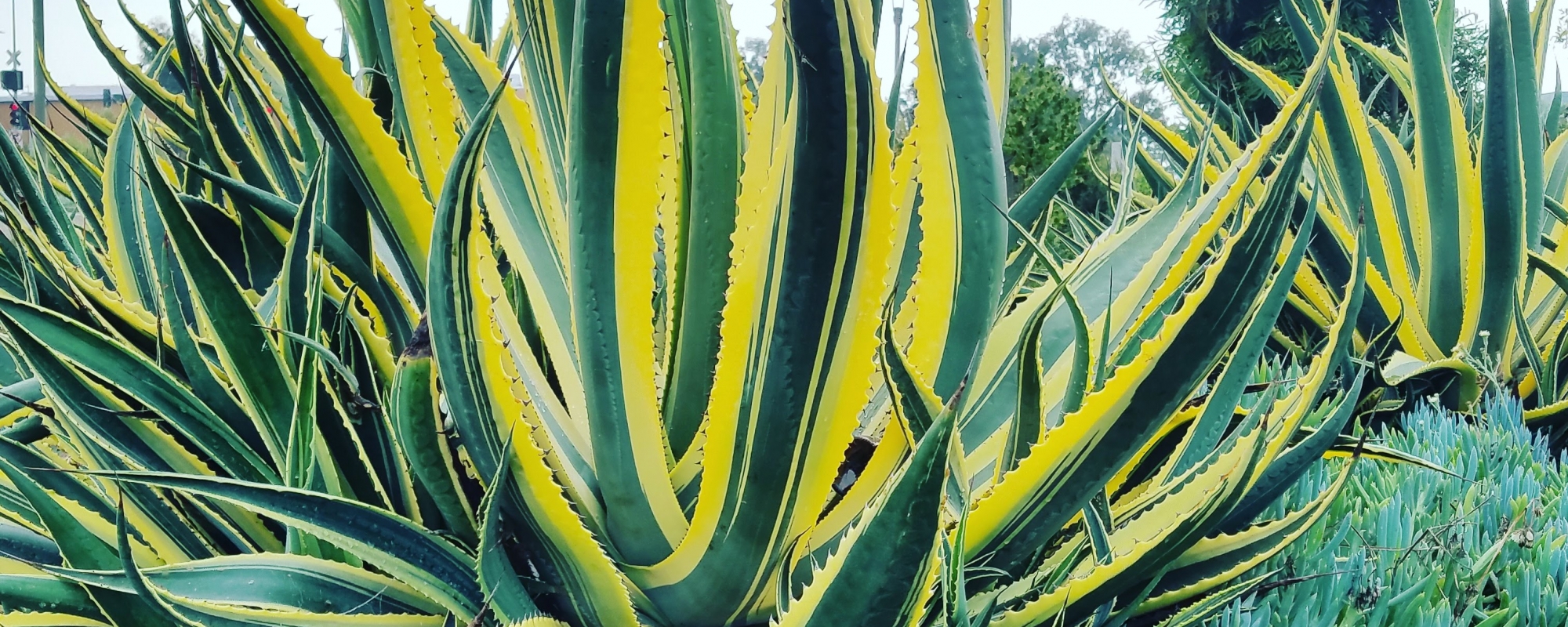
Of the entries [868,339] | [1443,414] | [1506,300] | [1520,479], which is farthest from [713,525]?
[1506,300]

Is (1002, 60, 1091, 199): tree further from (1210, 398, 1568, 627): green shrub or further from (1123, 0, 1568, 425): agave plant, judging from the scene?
(1210, 398, 1568, 627): green shrub

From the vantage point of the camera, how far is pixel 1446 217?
1624 millimetres

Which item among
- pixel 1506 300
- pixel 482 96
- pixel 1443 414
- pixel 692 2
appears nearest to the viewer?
pixel 692 2

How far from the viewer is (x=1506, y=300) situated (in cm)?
156

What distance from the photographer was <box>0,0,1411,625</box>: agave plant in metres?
0.61

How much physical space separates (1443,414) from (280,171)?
1491 millimetres

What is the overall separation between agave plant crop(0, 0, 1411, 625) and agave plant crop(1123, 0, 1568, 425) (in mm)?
805

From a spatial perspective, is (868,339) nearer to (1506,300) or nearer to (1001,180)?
(1001,180)

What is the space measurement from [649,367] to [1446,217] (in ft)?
4.89

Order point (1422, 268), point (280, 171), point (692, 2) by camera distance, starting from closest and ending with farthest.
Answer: point (692, 2)
point (280, 171)
point (1422, 268)

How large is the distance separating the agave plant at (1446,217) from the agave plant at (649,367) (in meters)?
0.81

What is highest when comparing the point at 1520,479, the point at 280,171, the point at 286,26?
the point at 286,26

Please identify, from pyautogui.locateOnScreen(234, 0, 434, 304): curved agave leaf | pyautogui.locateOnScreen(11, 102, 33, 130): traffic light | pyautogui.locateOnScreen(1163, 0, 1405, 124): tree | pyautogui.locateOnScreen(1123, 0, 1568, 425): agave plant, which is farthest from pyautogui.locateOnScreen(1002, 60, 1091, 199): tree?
pyautogui.locateOnScreen(234, 0, 434, 304): curved agave leaf

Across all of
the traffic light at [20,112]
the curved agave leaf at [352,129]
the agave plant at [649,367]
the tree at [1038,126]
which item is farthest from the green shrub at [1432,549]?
the tree at [1038,126]
